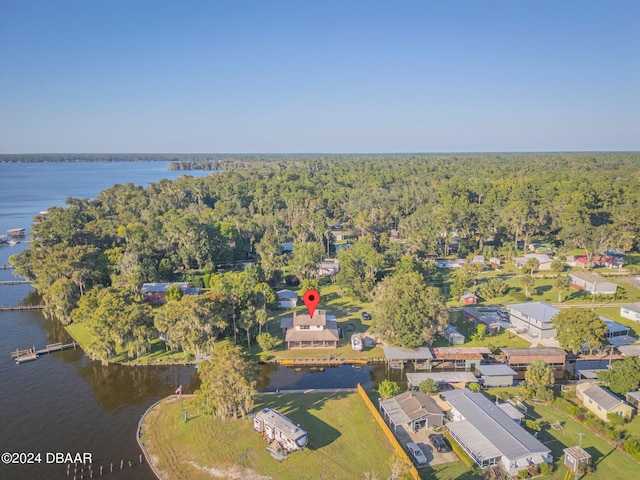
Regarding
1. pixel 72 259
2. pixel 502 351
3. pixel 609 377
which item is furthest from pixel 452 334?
pixel 72 259

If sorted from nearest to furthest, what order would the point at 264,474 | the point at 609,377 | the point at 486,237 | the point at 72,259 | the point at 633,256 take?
1. the point at 264,474
2. the point at 609,377
3. the point at 72,259
4. the point at 633,256
5. the point at 486,237

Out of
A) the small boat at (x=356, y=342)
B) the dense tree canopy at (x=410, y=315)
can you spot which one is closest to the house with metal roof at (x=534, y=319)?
the dense tree canopy at (x=410, y=315)

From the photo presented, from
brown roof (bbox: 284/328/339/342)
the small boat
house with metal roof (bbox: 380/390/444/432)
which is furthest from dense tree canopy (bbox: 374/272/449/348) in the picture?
house with metal roof (bbox: 380/390/444/432)

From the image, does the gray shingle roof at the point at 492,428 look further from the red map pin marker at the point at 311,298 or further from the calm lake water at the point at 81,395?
the red map pin marker at the point at 311,298

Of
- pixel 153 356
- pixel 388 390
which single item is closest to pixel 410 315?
pixel 388 390

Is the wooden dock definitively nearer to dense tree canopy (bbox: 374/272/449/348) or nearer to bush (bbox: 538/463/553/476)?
dense tree canopy (bbox: 374/272/449/348)

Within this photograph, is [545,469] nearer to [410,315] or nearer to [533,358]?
[533,358]

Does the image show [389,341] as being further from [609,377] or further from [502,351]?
[609,377]
